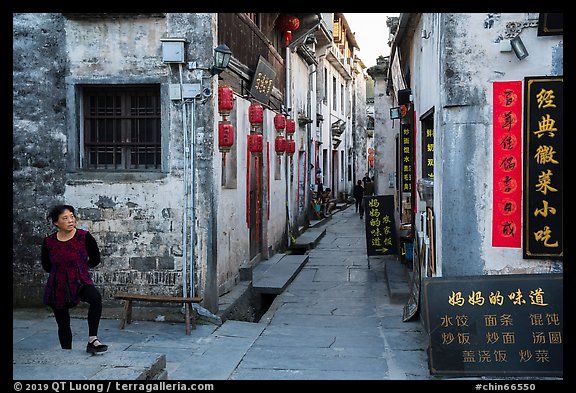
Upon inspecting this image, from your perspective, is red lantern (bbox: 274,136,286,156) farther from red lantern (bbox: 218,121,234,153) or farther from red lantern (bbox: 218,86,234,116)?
red lantern (bbox: 218,121,234,153)

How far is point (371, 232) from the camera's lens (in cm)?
1451

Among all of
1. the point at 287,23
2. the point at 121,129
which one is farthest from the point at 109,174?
the point at 287,23

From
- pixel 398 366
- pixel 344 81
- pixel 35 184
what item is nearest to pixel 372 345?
pixel 398 366

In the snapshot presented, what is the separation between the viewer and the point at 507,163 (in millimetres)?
7375

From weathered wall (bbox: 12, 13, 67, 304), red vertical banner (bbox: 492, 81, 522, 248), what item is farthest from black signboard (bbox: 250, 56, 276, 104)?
red vertical banner (bbox: 492, 81, 522, 248)

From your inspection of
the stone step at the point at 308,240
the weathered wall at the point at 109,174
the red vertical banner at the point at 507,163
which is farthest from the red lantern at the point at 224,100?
the stone step at the point at 308,240

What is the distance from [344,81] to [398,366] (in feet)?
94.6

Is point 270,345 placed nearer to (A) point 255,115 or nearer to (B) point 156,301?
(B) point 156,301

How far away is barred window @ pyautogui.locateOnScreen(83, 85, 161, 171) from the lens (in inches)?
379

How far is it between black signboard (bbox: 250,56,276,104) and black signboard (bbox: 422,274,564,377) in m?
7.52

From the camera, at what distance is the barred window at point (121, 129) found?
31.6 feet

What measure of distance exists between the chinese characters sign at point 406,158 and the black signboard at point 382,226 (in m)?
1.52

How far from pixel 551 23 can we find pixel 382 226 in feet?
25.5
